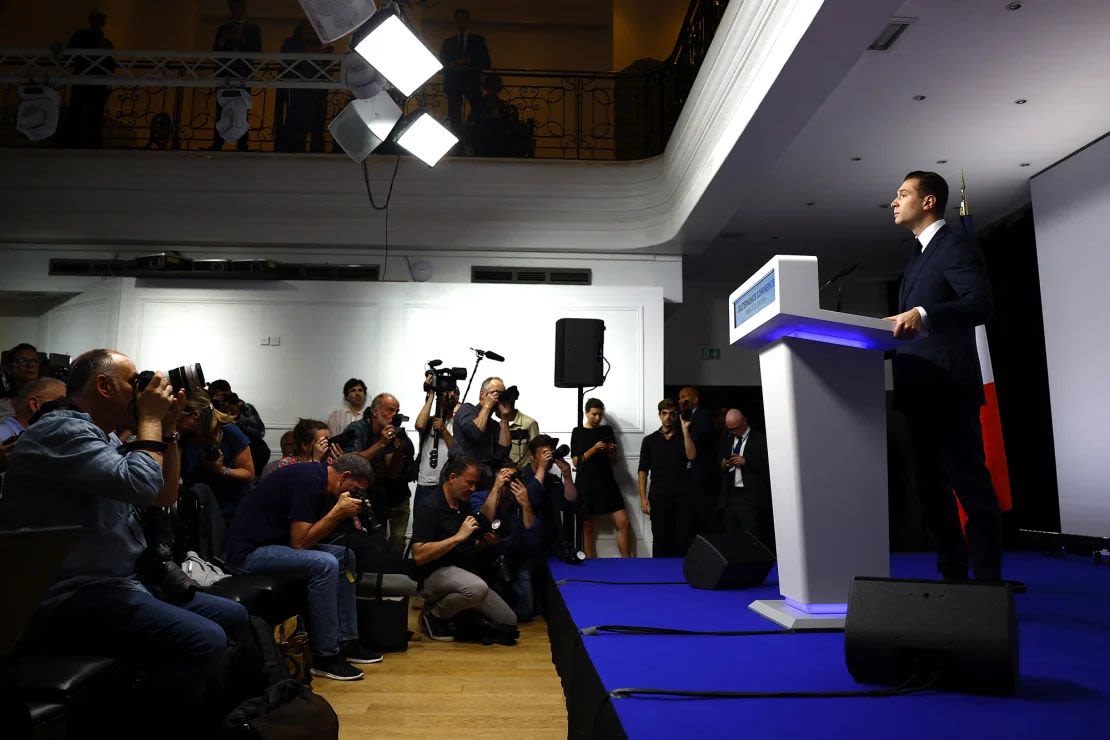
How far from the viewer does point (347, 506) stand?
3484 millimetres

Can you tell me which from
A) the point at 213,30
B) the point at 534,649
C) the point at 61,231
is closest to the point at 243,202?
the point at 61,231

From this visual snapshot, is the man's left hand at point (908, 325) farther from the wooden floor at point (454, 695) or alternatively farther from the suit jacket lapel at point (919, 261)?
the wooden floor at point (454, 695)

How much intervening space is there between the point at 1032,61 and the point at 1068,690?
3.96 meters

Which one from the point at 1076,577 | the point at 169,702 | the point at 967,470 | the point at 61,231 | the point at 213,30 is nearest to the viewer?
the point at 169,702

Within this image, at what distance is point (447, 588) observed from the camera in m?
4.16

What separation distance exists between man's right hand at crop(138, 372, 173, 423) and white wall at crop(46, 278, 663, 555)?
4.39 m

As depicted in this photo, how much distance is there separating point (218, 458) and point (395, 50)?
2451mm

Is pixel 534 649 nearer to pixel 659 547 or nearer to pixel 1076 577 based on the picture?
pixel 659 547

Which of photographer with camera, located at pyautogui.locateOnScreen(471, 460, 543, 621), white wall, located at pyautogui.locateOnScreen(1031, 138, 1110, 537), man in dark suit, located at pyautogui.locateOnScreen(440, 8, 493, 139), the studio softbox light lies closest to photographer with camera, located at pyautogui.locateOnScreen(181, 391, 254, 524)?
photographer with camera, located at pyautogui.locateOnScreen(471, 460, 543, 621)

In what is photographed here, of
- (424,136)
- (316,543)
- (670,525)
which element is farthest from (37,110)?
(670,525)

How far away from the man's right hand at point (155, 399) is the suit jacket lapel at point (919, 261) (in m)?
2.16

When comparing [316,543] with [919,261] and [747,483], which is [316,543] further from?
[747,483]

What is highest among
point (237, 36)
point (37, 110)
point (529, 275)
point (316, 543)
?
point (237, 36)

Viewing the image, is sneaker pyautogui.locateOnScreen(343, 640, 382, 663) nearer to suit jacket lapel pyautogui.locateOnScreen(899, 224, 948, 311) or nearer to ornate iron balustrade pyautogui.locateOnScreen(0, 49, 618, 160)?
suit jacket lapel pyautogui.locateOnScreen(899, 224, 948, 311)
